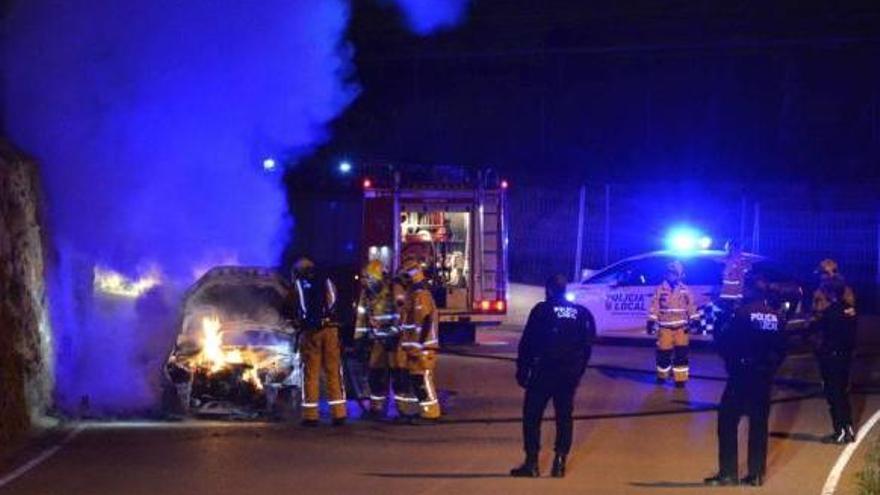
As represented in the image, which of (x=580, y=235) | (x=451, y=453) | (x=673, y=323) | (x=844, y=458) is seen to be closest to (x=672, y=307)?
(x=673, y=323)

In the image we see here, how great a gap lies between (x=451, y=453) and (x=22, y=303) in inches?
196

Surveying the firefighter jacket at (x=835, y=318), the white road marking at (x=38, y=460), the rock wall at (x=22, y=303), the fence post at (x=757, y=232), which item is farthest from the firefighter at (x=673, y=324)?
the fence post at (x=757, y=232)

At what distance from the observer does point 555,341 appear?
371 inches

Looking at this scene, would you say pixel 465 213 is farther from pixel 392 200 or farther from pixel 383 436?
pixel 383 436

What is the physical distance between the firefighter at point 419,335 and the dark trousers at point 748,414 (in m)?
3.84

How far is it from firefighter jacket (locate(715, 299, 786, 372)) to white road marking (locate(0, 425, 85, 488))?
557cm

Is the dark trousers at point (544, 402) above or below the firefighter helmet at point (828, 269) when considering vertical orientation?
below

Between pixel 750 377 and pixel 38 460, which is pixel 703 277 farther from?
pixel 38 460

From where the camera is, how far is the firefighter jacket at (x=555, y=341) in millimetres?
9430

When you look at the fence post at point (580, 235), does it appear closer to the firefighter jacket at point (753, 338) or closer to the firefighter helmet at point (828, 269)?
the firefighter helmet at point (828, 269)

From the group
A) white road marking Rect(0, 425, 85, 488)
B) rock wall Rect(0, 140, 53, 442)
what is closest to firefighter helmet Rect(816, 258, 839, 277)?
white road marking Rect(0, 425, 85, 488)

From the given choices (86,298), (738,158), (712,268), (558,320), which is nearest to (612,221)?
(712,268)

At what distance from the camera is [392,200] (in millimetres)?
19609

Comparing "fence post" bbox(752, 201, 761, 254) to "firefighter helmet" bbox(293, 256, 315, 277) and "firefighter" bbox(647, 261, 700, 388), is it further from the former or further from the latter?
"firefighter helmet" bbox(293, 256, 315, 277)
